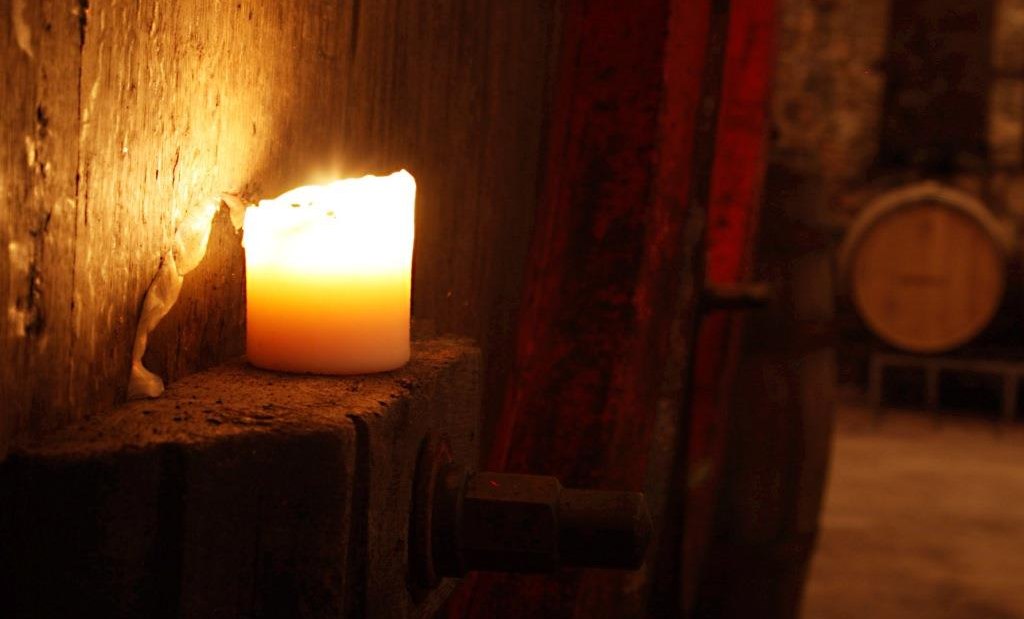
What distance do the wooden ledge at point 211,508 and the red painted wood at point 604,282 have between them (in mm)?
702

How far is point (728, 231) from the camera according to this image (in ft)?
8.23

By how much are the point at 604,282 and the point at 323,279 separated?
0.71 metres

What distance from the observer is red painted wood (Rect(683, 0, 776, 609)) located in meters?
2.42

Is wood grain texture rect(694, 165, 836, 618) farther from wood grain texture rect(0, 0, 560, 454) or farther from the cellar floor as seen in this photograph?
wood grain texture rect(0, 0, 560, 454)

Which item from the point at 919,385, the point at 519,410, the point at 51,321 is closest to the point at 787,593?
the point at 519,410

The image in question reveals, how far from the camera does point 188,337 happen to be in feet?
2.57

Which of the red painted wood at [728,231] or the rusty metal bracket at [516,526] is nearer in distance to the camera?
the rusty metal bracket at [516,526]

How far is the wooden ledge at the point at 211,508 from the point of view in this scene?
55cm

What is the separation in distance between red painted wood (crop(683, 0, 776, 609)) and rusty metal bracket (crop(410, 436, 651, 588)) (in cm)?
161

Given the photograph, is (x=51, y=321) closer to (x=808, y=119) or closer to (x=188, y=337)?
(x=188, y=337)

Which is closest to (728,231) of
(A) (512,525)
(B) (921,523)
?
(A) (512,525)

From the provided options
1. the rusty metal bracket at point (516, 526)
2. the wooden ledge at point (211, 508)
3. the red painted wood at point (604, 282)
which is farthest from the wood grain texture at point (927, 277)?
the wooden ledge at point (211, 508)

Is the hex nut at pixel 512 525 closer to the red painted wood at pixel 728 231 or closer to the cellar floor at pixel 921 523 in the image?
the red painted wood at pixel 728 231

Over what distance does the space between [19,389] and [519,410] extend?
2.97 ft
